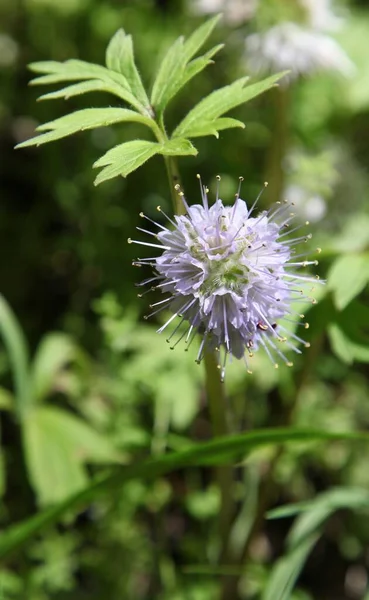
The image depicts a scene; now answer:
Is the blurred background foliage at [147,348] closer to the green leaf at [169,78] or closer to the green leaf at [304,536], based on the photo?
the green leaf at [304,536]

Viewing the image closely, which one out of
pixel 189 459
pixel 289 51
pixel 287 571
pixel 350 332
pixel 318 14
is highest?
pixel 318 14

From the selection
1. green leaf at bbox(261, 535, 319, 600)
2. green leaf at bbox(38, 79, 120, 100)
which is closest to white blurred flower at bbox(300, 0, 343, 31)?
green leaf at bbox(38, 79, 120, 100)

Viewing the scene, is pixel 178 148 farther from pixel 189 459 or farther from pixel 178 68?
pixel 189 459

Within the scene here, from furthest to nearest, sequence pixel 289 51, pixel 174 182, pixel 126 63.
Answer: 1. pixel 289 51
2. pixel 126 63
3. pixel 174 182

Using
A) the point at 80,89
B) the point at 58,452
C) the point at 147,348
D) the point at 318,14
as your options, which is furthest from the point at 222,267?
the point at 318,14

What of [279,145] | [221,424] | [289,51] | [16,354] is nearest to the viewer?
[221,424]

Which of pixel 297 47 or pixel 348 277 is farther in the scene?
pixel 297 47

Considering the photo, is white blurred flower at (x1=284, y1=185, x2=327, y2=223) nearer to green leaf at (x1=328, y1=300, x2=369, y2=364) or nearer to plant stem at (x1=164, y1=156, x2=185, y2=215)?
green leaf at (x1=328, y1=300, x2=369, y2=364)

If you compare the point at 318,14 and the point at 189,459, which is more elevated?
the point at 318,14
